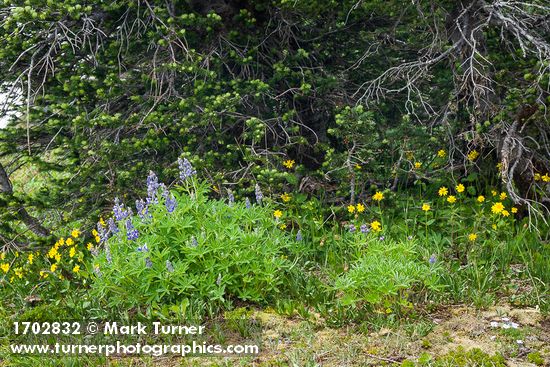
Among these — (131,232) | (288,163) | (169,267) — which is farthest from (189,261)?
(288,163)

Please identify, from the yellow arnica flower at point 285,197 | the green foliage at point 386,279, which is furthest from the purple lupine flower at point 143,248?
the yellow arnica flower at point 285,197

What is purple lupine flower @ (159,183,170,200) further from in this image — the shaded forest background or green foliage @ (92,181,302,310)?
the shaded forest background

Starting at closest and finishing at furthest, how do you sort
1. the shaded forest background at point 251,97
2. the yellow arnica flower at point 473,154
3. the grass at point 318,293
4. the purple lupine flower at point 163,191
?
the grass at point 318,293
the purple lupine flower at point 163,191
the shaded forest background at point 251,97
the yellow arnica flower at point 473,154

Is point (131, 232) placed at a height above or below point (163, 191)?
below

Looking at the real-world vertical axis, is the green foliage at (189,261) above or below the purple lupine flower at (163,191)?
below

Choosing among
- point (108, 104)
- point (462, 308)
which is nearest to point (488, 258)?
point (462, 308)

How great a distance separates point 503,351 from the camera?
13.0 feet

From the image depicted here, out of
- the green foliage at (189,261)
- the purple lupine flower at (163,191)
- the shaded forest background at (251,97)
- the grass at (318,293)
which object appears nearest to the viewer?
the grass at (318,293)

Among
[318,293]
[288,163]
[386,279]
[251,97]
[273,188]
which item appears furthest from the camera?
[251,97]

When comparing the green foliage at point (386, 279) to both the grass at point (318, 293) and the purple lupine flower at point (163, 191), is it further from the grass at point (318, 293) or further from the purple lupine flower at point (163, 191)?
the purple lupine flower at point (163, 191)

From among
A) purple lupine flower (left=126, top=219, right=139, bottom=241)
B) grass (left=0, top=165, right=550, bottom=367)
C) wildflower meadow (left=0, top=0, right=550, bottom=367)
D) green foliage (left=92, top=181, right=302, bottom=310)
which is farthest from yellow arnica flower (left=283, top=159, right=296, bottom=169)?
purple lupine flower (left=126, top=219, right=139, bottom=241)

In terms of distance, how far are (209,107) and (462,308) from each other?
7.55ft

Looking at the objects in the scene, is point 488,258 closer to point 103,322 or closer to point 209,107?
point 209,107

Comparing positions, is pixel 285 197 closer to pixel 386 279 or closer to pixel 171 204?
pixel 171 204
